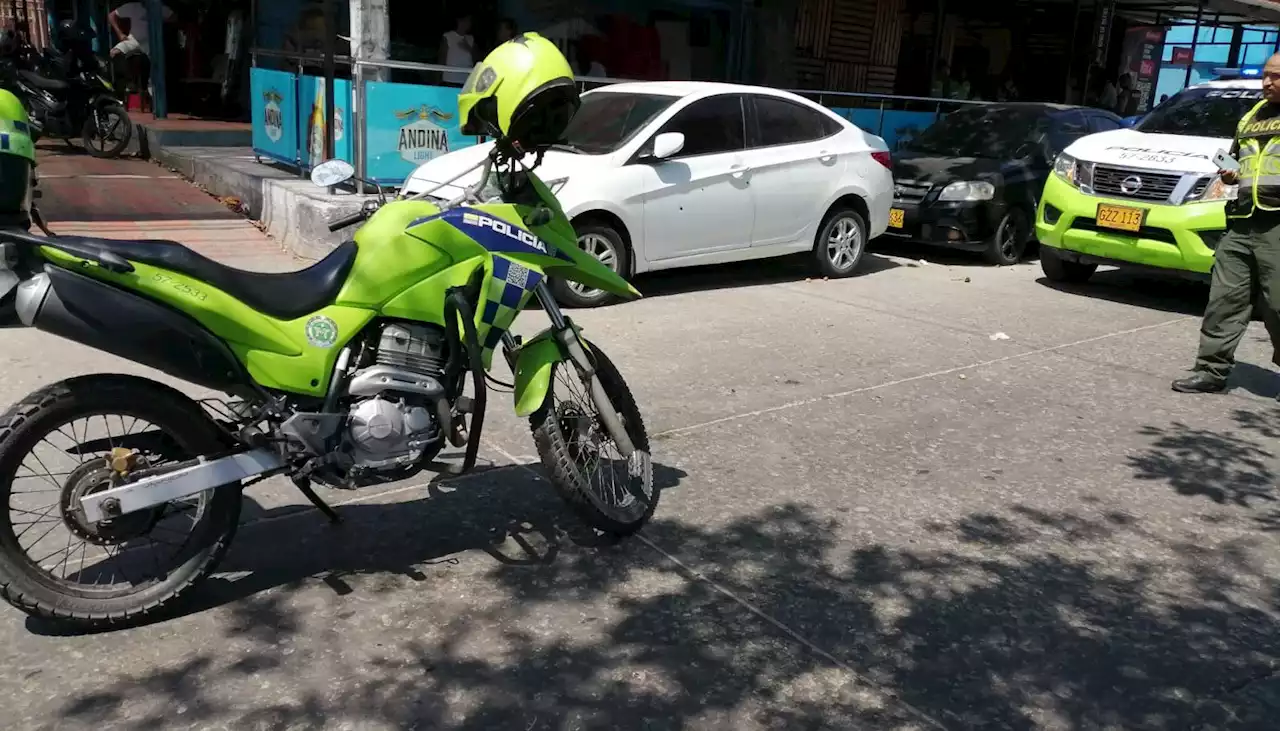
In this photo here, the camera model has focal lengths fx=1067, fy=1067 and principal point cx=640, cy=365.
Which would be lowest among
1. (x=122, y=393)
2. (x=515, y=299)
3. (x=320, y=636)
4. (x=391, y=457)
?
(x=320, y=636)

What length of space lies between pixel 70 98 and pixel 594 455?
1185cm

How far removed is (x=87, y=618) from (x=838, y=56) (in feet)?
53.5

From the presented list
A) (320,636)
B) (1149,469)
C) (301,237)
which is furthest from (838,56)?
(320,636)

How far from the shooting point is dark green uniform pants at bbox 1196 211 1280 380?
615cm

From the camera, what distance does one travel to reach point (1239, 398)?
21.1ft

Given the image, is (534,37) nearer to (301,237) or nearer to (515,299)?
(515,299)

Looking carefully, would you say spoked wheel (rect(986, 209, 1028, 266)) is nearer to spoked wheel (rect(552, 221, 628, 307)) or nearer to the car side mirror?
the car side mirror

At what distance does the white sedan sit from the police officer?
3.44 m

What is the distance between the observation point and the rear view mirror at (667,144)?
7.86m

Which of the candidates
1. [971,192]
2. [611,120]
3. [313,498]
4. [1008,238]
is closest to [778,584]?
[313,498]

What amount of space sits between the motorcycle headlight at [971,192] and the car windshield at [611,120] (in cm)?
339

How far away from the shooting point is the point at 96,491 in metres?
3.27

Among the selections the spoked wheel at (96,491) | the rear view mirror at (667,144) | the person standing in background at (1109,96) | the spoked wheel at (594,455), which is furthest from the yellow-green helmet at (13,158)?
the person standing in background at (1109,96)

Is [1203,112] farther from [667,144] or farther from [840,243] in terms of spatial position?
[667,144]
